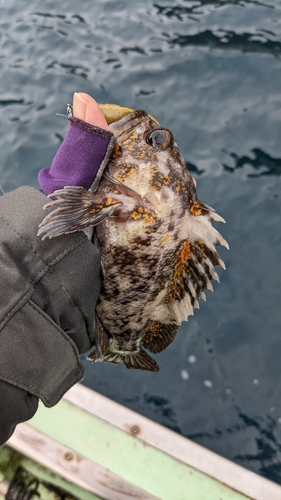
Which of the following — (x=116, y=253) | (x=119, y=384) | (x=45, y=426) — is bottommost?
(x=119, y=384)

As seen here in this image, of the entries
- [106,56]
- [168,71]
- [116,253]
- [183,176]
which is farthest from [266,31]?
[116,253]

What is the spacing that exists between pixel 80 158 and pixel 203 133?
4.80m

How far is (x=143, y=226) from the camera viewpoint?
2.92m

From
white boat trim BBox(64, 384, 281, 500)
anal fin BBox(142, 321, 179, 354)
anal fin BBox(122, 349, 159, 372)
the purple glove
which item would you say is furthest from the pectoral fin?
white boat trim BBox(64, 384, 281, 500)

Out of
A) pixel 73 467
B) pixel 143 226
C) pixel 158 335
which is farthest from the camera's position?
pixel 73 467

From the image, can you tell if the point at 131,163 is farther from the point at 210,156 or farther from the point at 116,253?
the point at 210,156

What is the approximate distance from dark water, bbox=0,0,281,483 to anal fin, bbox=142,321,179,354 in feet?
6.66

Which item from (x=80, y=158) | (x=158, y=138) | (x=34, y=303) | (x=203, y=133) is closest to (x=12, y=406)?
(x=34, y=303)

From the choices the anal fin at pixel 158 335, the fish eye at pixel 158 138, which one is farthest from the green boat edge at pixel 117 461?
the fish eye at pixel 158 138

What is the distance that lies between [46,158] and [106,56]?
2892 millimetres

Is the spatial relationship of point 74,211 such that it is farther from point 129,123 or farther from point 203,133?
point 203,133

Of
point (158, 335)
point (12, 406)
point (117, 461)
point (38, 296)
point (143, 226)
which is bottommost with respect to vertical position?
point (117, 461)

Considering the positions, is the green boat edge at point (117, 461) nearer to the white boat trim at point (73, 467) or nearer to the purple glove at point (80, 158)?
the white boat trim at point (73, 467)

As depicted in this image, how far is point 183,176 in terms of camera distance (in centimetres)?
307
